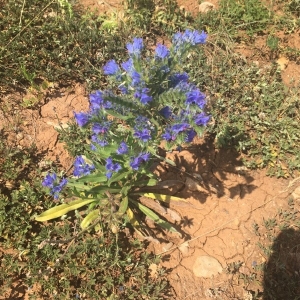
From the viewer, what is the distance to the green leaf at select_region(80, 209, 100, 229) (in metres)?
3.07

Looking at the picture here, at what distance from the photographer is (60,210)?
10.3ft

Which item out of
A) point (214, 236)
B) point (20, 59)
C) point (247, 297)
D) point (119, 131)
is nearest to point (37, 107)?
point (20, 59)

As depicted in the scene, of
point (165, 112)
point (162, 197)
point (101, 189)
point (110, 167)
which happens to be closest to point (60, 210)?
point (101, 189)

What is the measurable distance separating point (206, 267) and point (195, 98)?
1.76m

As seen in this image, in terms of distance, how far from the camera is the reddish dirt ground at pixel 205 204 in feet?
11.0

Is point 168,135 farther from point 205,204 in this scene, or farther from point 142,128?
point 205,204

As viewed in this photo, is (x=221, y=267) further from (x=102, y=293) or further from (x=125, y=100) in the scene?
(x=125, y=100)

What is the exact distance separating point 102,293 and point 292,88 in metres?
3.14

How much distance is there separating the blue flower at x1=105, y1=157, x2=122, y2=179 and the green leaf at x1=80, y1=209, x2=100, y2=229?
0.58 metres

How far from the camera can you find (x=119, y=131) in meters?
2.74

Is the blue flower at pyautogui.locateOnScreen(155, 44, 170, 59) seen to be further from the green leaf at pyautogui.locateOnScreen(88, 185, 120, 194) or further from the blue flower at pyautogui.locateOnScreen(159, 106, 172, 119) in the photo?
the green leaf at pyautogui.locateOnScreen(88, 185, 120, 194)

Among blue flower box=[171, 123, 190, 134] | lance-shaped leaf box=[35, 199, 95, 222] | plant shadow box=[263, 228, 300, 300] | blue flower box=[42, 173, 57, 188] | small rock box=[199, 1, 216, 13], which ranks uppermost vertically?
small rock box=[199, 1, 216, 13]

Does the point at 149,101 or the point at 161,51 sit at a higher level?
the point at 161,51

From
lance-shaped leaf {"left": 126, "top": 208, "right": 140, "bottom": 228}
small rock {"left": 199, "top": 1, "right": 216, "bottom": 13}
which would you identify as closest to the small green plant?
small rock {"left": 199, "top": 1, "right": 216, "bottom": 13}
